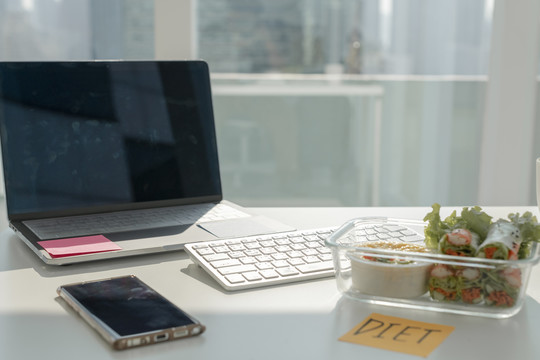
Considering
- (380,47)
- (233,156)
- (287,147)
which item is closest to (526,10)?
(380,47)

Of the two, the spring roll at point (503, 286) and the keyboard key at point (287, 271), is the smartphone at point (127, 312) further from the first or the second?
the spring roll at point (503, 286)

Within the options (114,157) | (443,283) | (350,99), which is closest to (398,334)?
(443,283)

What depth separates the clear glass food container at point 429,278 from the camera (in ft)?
2.26

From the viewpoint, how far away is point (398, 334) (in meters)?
0.66

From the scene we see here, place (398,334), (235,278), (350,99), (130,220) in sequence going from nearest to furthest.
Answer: (398,334), (235,278), (130,220), (350,99)

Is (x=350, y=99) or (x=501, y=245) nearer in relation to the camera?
(x=501, y=245)

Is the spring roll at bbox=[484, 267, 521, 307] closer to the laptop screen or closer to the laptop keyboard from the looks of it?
the laptop keyboard

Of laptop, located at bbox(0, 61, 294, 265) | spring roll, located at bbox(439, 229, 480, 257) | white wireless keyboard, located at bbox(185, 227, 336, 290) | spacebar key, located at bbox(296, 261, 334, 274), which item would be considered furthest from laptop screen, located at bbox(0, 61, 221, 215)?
spring roll, located at bbox(439, 229, 480, 257)

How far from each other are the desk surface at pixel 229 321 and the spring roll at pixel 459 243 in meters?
0.07

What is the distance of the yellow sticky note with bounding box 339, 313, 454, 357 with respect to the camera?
628mm

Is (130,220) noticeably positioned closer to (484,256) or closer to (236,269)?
(236,269)

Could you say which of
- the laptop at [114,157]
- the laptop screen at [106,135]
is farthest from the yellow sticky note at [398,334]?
the laptop screen at [106,135]

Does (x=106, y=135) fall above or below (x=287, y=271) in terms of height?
above

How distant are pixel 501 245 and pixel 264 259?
28 cm
